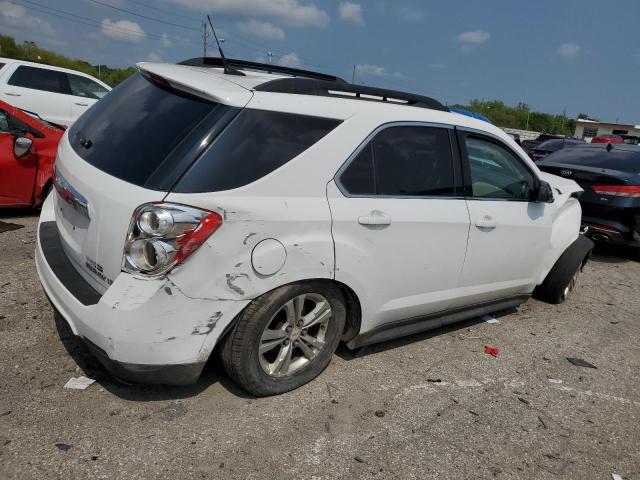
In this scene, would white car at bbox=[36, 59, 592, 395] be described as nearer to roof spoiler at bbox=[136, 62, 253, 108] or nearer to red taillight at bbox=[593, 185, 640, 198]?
roof spoiler at bbox=[136, 62, 253, 108]

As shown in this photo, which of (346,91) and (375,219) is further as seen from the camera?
(346,91)

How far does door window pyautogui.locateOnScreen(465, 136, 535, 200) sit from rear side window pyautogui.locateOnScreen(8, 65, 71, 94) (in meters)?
9.77

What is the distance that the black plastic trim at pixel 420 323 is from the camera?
3.40m

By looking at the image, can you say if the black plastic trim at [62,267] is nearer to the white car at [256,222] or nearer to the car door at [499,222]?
the white car at [256,222]

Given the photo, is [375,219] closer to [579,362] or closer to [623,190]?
[579,362]

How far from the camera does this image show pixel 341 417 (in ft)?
9.77

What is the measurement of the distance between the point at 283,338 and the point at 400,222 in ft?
3.19

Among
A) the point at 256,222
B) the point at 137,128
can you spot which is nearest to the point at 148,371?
the point at 256,222

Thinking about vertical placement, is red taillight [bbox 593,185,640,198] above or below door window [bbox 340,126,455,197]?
below

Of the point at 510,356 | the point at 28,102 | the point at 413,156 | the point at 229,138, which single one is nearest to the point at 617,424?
the point at 510,356

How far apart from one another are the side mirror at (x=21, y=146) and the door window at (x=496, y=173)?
4.56 metres

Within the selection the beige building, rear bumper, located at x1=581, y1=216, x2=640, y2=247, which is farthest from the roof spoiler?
the beige building

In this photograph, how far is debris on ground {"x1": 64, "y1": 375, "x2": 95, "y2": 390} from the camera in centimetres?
293

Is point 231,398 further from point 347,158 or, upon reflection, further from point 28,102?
point 28,102
